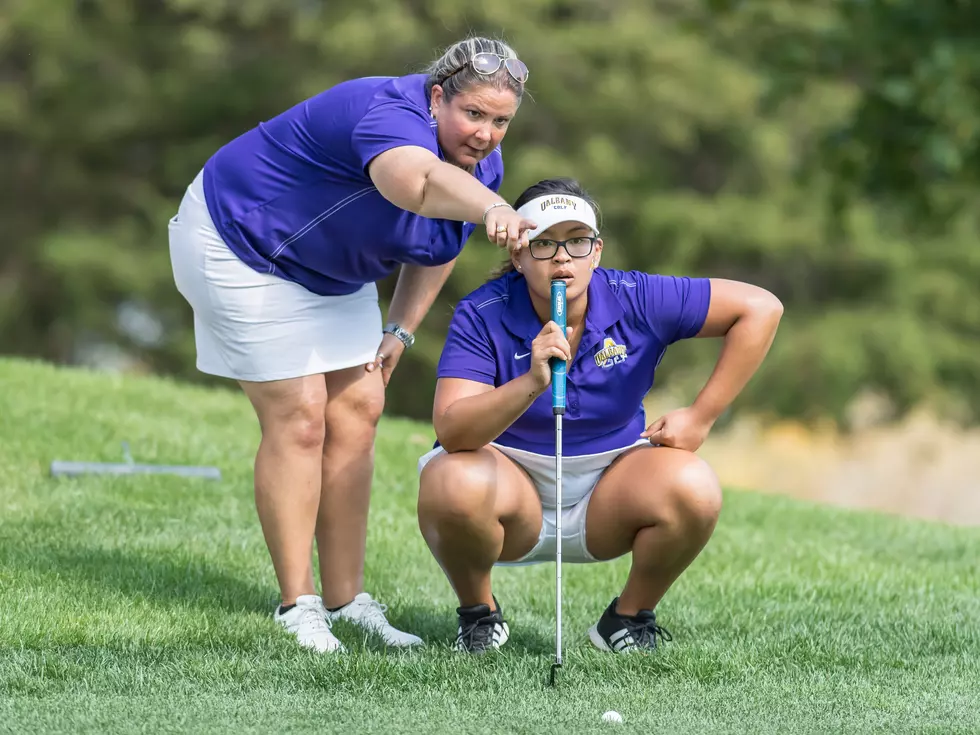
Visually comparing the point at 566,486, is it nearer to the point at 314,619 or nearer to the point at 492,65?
the point at 314,619

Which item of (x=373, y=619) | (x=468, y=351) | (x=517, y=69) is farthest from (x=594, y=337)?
(x=373, y=619)

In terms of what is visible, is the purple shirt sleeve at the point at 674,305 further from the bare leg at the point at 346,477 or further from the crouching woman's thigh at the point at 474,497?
the bare leg at the point at 346,477

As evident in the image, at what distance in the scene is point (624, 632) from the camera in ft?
13.0

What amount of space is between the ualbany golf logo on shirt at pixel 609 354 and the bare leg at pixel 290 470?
33.7 inches

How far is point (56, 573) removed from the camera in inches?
181

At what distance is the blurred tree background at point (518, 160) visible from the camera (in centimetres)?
1780

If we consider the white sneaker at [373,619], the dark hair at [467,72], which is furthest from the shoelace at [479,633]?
Result: the dark hair at [467,72]

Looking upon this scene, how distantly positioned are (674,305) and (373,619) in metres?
1.31

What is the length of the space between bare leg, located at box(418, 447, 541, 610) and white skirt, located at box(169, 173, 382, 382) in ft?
1.82

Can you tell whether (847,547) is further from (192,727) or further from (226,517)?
(192,727)

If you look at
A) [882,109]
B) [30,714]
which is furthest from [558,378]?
[882,109]

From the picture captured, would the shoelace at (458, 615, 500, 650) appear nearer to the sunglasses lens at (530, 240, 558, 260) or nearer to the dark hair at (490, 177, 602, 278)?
the sunglasses lens at (530, 240, 558, 260)

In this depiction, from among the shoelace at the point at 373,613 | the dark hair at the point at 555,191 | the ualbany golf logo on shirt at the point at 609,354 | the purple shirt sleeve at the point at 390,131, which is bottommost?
the shoelace at the point at 373,613

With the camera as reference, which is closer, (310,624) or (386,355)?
(310,624)
